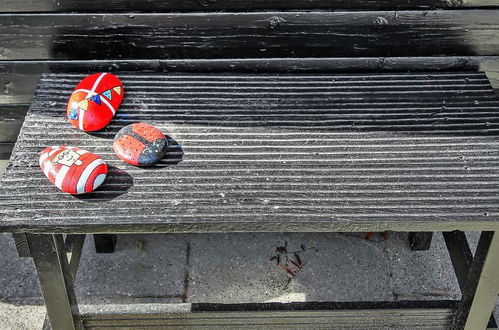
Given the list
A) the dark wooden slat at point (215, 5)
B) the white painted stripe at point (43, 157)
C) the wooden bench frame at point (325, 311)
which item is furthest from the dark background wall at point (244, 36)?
the wooden bench frame at point (325, 311)

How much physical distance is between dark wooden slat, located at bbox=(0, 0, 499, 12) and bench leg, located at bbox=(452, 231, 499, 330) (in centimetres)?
89

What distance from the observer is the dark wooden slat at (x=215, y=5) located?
2545 mm

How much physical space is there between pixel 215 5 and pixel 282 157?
667 mm

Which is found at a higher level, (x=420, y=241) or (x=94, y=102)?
(x=94, y=102)

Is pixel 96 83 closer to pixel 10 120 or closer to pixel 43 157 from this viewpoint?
pixel 43 157

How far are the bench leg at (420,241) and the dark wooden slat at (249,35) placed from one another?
3.18ft

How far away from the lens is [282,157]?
7.64ft

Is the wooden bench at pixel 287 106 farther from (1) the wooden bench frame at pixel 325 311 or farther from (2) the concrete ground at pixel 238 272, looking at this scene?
(2) the concrete ground at pixel 238 272

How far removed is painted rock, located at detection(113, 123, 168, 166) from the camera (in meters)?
2.26

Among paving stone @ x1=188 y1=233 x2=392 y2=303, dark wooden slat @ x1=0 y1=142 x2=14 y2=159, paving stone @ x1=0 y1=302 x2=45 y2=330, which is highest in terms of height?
dark wooden slat @ x1=0 y1=142 x2=14 y2=159

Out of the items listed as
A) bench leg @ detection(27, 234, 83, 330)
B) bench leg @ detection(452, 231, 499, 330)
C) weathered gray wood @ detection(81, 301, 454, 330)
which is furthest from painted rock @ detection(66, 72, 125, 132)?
bench leg @ detection(452, 231, 499, 330)

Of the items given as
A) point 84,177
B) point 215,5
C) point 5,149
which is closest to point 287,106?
point 215,5

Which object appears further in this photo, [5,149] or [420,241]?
[420,241]

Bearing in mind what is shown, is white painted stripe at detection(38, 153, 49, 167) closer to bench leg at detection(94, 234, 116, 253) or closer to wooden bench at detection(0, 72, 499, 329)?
wooden bench at detection(0, 72, 499, 329)
